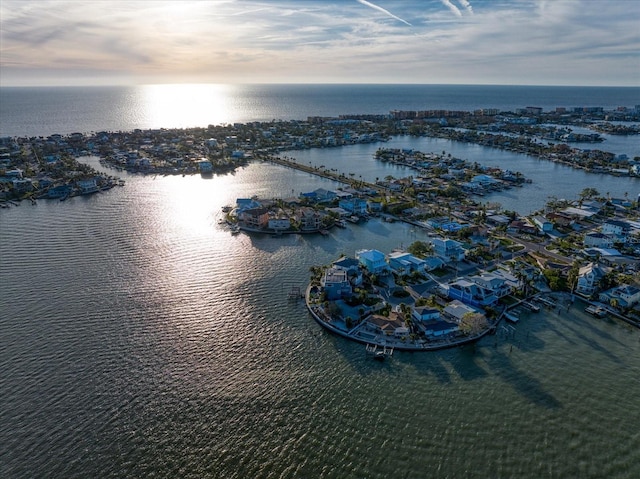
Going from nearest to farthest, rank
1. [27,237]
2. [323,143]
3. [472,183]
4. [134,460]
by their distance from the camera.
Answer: [134,460] → [27,237] → [472,183] → [323,143]

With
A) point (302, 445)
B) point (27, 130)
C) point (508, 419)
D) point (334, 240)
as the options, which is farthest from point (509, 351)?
point (27, 130)

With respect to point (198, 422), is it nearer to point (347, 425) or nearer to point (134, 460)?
point (134, 460)

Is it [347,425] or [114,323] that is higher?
[114,323]

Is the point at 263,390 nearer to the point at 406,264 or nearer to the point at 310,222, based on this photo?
the point at 406,264

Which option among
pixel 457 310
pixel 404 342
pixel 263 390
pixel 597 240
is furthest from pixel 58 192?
pixel 597 240

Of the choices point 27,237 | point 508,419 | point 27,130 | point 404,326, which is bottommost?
point 508,419

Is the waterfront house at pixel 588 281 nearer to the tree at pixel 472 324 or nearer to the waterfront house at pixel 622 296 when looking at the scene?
the waterfront house at pixel 622 296
